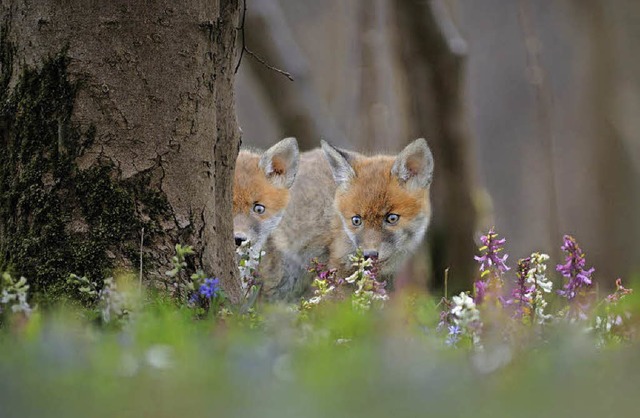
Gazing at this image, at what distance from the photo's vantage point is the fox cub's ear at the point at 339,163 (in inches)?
281

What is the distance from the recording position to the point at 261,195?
724cm

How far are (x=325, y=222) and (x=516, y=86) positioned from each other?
57.1 ft

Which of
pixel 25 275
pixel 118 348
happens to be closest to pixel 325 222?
pixel 25 275

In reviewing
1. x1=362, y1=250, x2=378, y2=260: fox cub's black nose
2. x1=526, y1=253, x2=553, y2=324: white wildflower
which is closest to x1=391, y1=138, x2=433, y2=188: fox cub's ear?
x1=362, y1=250, x2=378, y2=260: fox cub's black nose

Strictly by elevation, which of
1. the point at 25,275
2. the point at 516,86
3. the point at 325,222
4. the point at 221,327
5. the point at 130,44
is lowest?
the point at 221,327

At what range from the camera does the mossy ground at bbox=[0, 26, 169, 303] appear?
4.90 meters

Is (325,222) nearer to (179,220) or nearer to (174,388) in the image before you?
(179,220)

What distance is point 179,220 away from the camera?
5.13 metres

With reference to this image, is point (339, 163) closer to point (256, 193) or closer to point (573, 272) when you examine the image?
point (256, 193)

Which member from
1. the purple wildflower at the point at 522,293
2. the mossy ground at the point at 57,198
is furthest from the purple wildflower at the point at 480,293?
the mossy ground at the point at 57,198

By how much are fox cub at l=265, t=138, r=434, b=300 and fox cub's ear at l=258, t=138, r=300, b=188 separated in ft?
0.68

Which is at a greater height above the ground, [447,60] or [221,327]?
[447,60]

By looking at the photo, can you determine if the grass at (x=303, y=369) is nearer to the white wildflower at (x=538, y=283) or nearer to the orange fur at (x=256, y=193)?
the white wildflower at (x=538, y=283)

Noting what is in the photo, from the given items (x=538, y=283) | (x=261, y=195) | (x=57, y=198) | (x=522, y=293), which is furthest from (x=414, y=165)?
(x=57, y=198)
